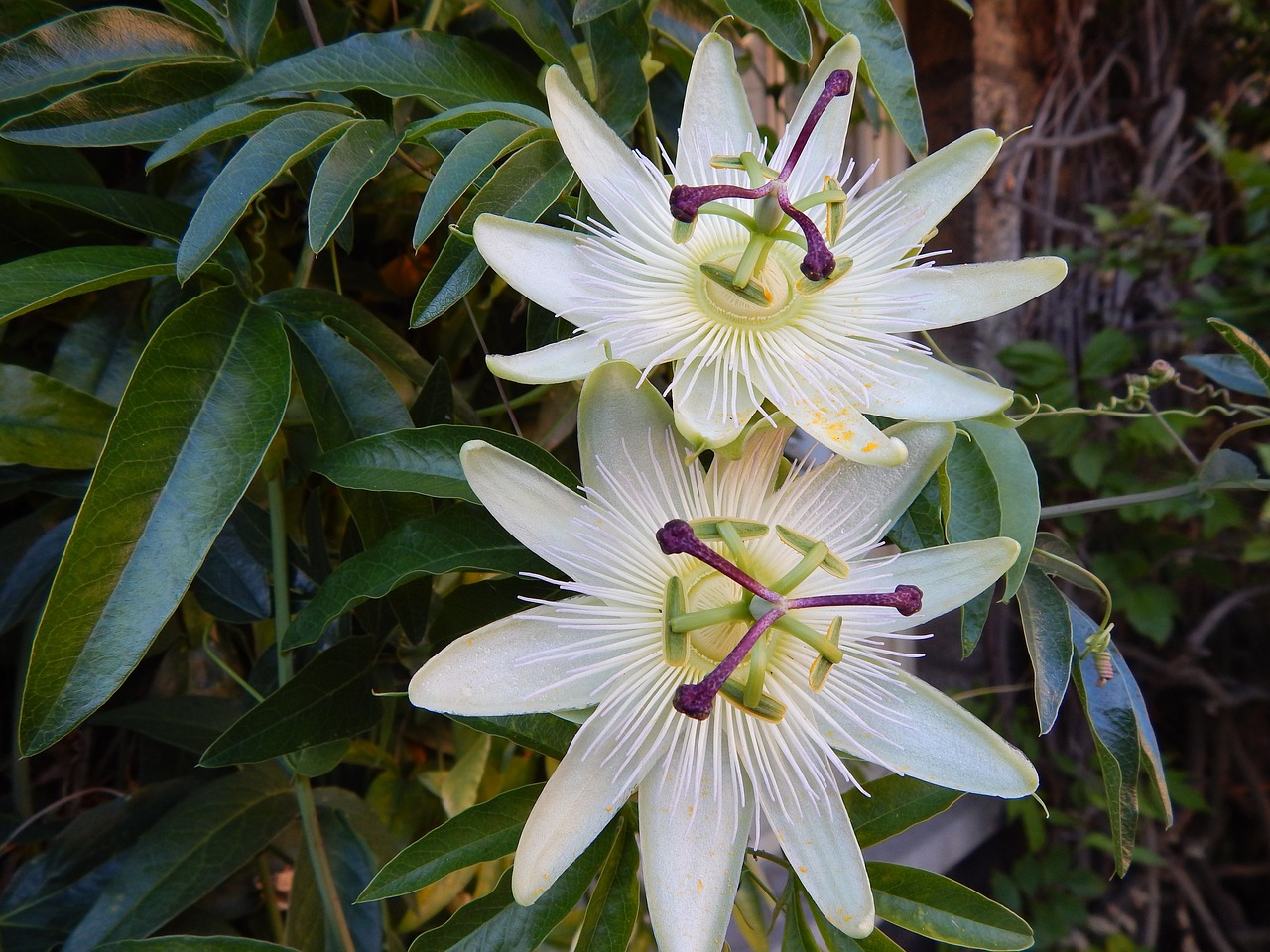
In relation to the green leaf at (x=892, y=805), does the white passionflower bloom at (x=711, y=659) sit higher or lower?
higher

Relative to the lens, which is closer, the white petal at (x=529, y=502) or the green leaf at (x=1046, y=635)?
the white petal at (x=529, y=502)

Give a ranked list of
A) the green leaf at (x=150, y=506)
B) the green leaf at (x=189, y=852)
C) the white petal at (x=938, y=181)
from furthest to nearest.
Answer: the green leaf at (x=189, y=852), the white petal at (x=938, y=181), the green leaf at (x=150, y=506)

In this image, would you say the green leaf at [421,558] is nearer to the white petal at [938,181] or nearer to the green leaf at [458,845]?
the green leaf at [458,845]

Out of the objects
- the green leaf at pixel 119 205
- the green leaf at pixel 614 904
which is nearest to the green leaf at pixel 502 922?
the green leaf at pixel 614 904

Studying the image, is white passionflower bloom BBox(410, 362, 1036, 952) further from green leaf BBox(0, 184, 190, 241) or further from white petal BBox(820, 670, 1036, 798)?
green leaf BBox(0, 184, 190, 241)

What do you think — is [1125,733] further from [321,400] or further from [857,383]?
[321,400]

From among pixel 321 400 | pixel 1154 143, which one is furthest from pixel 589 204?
pixel 1154 143
